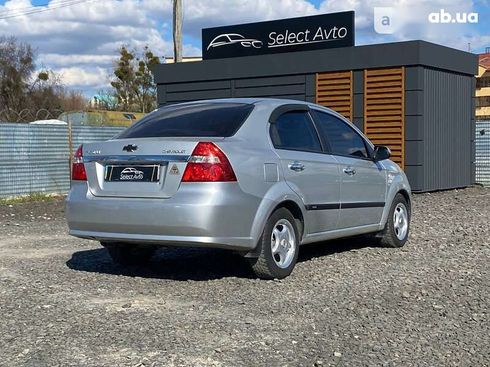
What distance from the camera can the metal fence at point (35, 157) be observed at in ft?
56.2

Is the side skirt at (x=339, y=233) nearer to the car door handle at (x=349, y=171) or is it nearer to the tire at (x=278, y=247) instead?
the tire at (x=278, y=247)

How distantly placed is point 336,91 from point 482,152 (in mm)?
4886

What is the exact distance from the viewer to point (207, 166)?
5918mm

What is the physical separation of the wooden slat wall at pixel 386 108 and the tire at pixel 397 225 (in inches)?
296

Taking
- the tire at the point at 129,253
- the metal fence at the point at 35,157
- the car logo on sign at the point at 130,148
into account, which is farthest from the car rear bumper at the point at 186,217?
the metal fence at the point at 35,157

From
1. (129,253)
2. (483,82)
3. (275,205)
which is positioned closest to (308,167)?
(275,205)

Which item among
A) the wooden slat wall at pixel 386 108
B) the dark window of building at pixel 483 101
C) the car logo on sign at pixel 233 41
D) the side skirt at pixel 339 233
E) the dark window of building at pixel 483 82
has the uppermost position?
the dark window of building at pixel 483 82

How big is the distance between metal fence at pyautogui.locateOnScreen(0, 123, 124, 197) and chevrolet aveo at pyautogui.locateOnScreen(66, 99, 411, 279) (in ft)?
35.3

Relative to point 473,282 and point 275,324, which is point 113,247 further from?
point 473,282

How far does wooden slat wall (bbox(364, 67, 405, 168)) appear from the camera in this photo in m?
16.2

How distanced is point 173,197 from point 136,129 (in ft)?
4.00

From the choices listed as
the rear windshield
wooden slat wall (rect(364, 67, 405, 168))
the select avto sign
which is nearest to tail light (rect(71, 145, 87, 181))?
the rear windshield

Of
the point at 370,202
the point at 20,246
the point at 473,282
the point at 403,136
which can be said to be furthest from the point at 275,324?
the point at 403,136

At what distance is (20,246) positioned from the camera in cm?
898
